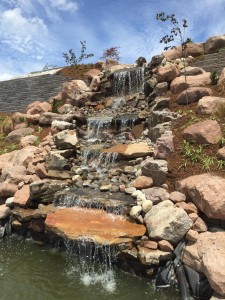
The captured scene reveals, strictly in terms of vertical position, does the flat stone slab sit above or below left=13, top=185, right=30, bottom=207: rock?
below

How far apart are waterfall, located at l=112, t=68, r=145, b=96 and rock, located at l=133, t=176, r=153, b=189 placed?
978cm

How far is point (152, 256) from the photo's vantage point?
599cm

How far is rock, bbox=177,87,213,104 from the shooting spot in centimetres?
1146

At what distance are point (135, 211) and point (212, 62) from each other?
438 inches

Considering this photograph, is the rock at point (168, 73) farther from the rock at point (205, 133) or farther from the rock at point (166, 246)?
the rock at point (166, 246)

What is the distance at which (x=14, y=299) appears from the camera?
18.8ft

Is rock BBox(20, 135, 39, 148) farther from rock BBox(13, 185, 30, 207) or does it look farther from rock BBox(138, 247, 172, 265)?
rock BBox(138, 247, 172, 265)

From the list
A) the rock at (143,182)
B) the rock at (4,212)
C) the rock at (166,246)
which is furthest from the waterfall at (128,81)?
the rock at (166,246)

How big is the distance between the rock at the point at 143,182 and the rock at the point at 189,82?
606cm

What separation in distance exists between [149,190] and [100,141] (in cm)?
505

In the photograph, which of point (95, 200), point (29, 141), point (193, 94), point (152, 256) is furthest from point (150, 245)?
point (29, 141)

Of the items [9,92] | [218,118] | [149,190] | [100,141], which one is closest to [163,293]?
[149,190]

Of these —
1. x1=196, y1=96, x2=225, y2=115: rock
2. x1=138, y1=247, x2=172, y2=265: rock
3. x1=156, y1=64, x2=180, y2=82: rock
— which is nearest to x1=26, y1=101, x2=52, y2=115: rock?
x1=156, y1=64, x2=180, y2=82: rock

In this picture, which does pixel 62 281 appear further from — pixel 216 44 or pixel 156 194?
pixel 216 44
